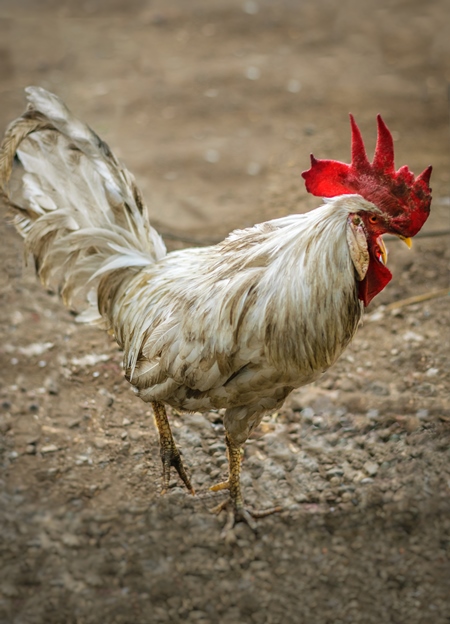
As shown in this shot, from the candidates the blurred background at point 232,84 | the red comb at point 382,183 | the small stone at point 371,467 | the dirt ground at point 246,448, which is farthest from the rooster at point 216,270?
the blurred background at point 232,84

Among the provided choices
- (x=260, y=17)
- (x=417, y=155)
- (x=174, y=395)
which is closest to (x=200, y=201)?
(x=417, y=155)

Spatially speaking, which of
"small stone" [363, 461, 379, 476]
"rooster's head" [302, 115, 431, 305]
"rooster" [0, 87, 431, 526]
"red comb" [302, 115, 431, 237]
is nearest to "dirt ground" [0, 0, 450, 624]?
"small stone" [363, 461, 379, 476]

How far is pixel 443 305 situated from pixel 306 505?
223 cm

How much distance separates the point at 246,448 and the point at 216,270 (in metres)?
1.56

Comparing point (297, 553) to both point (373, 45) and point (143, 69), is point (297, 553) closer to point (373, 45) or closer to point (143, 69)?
point (143, 69)

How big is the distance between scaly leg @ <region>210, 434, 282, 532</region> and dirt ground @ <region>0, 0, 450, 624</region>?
0.05 m

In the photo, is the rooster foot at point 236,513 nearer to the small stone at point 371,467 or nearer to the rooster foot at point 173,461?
the rooster foot at point 173,461

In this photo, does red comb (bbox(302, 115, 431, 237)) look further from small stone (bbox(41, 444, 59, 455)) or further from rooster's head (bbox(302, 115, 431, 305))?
small stone (bbox(41, 444, 59, 455))

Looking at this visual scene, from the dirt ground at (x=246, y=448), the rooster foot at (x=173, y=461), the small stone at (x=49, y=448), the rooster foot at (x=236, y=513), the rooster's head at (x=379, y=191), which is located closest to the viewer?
the rooster's head at (x=379, y=191)

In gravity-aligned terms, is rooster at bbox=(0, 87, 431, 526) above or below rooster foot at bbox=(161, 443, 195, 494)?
above

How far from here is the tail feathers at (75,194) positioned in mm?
3855

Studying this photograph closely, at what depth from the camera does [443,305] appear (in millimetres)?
5461

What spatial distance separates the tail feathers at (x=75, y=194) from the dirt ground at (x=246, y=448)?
1245mm

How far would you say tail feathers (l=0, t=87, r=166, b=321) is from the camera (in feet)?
12.6
